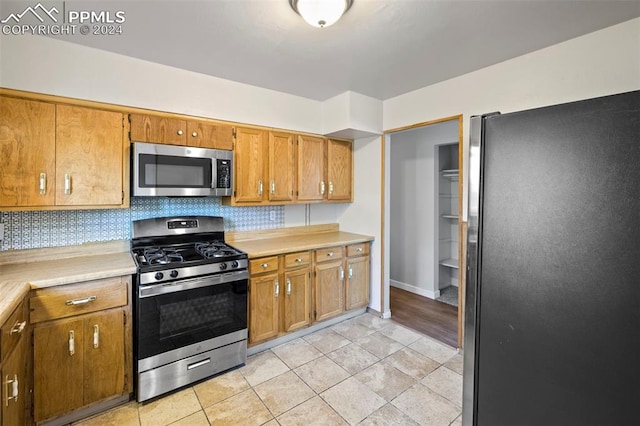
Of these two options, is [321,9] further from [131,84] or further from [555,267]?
[131,84]

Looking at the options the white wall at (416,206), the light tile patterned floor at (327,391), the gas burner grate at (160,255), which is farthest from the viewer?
the white wall at (416,206)

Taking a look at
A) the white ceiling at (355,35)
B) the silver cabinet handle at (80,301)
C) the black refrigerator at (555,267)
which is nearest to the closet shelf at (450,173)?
the white ceiling at (355,35)

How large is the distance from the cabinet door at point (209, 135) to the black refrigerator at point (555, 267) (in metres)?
2.23

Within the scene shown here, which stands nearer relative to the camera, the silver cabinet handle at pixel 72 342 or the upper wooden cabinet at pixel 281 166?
the silver cabinet handle at pixel 72 342

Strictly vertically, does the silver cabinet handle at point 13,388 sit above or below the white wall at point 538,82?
below

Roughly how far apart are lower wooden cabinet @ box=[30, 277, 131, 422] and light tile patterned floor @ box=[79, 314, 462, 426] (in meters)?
0.22

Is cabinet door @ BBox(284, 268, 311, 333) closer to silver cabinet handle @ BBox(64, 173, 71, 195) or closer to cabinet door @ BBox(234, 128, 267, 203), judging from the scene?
cabinet door @ BBox(234, 128, 267, 203)

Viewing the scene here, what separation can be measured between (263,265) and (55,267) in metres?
1.46

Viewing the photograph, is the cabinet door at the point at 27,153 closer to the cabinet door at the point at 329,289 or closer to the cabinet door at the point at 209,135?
the cabinet door at the point at 209,135

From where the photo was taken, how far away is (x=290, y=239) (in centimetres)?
332

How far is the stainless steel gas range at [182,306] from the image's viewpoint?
6.77ft

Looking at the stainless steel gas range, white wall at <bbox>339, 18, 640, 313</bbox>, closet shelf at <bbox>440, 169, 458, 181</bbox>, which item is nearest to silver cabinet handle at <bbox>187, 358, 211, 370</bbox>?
the stainless steel gas range

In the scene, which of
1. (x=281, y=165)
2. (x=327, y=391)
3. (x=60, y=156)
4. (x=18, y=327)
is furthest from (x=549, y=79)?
(x=18, y=327)

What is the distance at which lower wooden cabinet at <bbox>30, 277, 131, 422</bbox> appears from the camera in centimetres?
177
